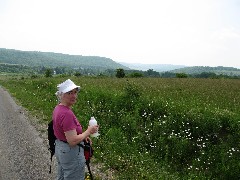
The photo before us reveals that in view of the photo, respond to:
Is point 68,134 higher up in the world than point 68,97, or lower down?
lower down

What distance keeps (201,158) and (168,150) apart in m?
1.12

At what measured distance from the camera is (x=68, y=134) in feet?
14.2

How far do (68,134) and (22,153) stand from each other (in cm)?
636

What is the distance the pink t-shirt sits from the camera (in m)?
4.31

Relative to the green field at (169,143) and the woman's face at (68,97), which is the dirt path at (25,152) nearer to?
the green field at (169,143)

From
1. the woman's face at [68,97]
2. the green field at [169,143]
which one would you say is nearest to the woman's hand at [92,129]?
the woman's face at [68,97]

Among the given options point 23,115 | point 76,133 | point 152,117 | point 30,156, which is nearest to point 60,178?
point 76,133

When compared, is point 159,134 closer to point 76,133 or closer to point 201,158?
point 201,158

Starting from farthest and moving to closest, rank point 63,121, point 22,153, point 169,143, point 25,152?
point 169,143 < point 25,152 < point 22,153 < point 63,121

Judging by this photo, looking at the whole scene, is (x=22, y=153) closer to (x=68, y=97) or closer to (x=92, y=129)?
(x=68, y=97)

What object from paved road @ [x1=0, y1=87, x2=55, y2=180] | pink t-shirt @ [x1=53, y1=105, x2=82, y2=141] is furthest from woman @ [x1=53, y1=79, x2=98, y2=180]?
paved road @ [x1=0, y1=87, x2=55, y2=180]

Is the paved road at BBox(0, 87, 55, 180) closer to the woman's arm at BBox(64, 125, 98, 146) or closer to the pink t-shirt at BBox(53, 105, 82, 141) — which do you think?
the pink t-shirt at BBox(53, 105, 82, 141)

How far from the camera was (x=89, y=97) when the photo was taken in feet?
61.9

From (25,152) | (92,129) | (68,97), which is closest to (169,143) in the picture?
(25,152)
